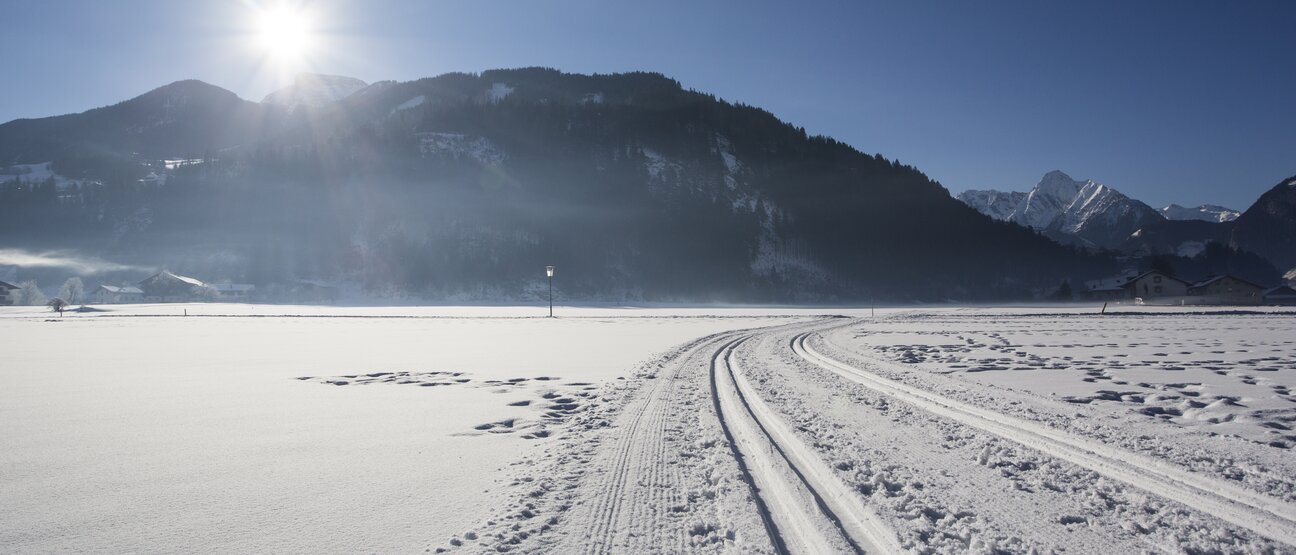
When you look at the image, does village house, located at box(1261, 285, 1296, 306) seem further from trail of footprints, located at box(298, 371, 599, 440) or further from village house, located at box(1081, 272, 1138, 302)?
trail of footprints, located at box(298, 371, 599, 440)

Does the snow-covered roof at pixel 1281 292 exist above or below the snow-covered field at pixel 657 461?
above

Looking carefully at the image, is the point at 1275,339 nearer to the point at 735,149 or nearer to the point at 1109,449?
the point at 1109,449

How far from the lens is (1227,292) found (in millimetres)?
68500

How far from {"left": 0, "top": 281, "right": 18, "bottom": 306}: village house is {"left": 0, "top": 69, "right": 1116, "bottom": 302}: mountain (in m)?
24.5

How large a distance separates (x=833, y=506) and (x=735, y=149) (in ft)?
525

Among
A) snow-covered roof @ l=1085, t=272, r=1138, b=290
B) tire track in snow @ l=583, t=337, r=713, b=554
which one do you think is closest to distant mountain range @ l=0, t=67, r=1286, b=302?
snow-covered roof @ l=1085, t=272, r=1138, b=290

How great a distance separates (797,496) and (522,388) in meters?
6.89

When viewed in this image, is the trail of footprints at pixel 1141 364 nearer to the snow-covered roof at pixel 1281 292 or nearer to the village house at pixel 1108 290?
the snow-covered roof at pixel 1281 292

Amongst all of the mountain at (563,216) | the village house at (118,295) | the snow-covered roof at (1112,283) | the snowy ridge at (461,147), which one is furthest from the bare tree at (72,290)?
the snow-covered roof at (1112,283)

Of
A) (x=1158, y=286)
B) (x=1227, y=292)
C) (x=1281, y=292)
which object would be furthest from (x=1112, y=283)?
(x=1227, y=292)

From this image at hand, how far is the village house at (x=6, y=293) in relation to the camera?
3191 inches

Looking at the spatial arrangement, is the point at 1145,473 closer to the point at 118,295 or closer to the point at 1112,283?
the point at 1112,283

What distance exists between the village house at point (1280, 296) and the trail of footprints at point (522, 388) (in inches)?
3850

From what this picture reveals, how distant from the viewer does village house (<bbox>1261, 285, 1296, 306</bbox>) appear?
72.1 meters
